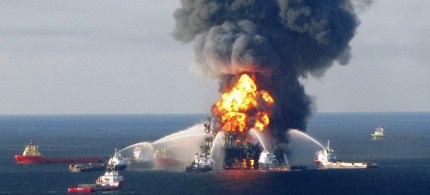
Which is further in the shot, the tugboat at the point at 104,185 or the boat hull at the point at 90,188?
the tugboat at the point at 104,185

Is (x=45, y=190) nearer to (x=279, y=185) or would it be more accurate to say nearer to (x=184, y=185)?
(x=184, y=185)

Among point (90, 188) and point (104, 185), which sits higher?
point (104, 185)

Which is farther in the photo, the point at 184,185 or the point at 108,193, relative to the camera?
the point at 184,185

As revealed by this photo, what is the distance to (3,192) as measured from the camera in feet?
632

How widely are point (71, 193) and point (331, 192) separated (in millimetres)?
48213

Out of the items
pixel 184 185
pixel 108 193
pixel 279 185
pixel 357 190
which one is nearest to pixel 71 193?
pixel 108 193

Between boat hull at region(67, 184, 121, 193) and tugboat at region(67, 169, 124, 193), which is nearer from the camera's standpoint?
boat hull at region(67, 184, 121, 193)

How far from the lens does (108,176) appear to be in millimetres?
194625

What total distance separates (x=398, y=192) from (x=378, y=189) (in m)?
5.50

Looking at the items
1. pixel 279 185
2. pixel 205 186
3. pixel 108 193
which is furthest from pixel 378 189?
pixel 108 193

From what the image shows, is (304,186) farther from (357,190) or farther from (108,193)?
(108,193)

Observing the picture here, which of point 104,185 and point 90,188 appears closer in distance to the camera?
point 90,188

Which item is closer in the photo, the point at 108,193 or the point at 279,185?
the point at 108,193

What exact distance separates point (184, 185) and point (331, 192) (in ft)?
97.7
